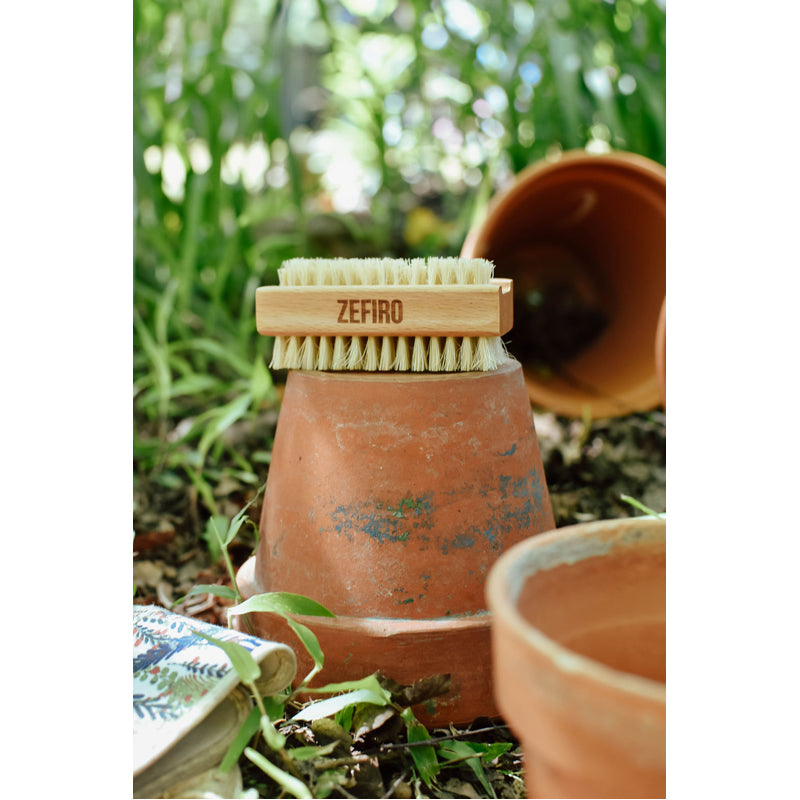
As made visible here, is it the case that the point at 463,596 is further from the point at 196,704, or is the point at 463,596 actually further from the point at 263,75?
the point at 263,75

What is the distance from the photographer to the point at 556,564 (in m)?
0.62

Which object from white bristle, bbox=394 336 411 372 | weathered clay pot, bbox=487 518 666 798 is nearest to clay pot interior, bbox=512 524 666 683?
weathered clay pot, bbox=487 518 666 798

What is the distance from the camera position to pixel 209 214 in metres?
1.93

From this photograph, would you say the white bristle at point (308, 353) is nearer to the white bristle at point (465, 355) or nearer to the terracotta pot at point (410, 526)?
the terracotta pot at point (410, 526)

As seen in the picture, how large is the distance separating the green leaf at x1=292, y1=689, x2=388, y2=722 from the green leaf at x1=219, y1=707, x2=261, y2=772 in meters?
0.05

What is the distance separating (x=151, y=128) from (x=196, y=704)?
1571 millimetres

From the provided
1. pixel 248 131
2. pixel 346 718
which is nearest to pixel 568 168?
pixel 248 131

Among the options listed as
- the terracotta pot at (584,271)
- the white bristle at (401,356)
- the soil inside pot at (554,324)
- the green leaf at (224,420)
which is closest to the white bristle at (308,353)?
the white bristle at (401,356)

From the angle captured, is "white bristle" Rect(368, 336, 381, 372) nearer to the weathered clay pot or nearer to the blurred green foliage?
the weathered clay pot

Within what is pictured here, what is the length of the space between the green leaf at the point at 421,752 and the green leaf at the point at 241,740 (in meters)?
0.15

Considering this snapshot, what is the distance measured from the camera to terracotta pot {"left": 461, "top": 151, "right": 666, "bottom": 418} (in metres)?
1.60

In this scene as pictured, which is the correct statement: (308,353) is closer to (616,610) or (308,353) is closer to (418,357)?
(418,357)

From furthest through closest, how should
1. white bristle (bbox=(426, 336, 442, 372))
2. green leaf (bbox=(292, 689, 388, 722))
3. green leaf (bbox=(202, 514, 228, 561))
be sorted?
green leaf (bbox=(202, 514, 228, 561)), white bristle (bbox=(426, 336, 442, 372)), green leaf (bbox=(292, 689, 388, 722))

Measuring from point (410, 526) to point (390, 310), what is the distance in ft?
0.77
